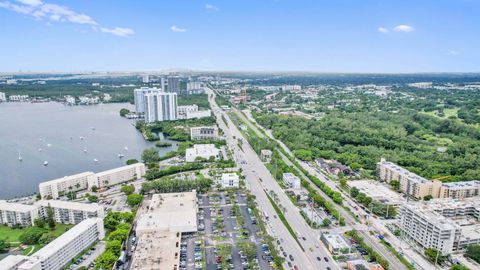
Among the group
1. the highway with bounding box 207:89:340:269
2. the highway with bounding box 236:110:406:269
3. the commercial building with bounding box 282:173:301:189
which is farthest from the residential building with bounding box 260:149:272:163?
the commercial building with bounding box 282:173:301:189

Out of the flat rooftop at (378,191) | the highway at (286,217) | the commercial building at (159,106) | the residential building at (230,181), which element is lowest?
the highway at (286,217)

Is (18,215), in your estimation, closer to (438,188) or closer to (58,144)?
(58,144)

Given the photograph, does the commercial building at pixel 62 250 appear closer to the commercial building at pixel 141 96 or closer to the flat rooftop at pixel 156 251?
the flat rooftop at pixel 156 251

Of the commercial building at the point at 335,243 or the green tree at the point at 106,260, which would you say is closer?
the green tree at the point at 106,260

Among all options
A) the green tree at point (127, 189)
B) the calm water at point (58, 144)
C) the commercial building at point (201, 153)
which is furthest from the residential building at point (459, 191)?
the calm water at point (58, 144)

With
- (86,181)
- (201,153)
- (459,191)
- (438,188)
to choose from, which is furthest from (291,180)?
(86,181)

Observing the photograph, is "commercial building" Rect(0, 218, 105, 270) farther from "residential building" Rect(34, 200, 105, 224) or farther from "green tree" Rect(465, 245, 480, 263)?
"green tree" Rect(465, 245, 480, 263)
